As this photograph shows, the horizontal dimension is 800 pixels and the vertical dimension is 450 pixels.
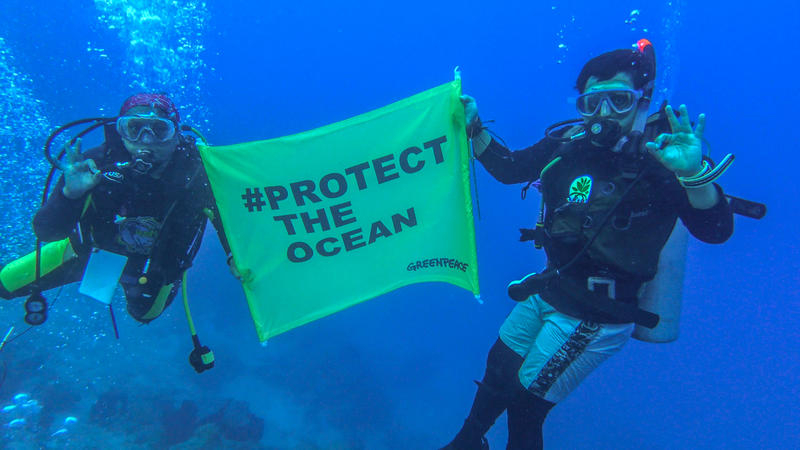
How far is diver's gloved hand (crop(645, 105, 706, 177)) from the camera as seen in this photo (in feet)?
7.94

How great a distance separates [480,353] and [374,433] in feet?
24.8

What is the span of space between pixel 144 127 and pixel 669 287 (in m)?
4.68

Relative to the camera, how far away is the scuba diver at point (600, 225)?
8.82 ft

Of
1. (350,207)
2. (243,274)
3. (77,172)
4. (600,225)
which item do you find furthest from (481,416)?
(77,172)

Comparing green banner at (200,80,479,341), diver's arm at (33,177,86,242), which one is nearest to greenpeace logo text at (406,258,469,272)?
green banner at (200,80,479,341)

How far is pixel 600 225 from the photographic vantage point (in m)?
2.76

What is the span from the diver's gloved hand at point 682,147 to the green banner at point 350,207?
154 cm

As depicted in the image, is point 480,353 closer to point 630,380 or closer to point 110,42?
point 630,380

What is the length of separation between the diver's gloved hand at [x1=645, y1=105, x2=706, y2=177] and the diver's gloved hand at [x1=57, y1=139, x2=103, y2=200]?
166 inches

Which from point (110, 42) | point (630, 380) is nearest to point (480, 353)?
point (630, 380)

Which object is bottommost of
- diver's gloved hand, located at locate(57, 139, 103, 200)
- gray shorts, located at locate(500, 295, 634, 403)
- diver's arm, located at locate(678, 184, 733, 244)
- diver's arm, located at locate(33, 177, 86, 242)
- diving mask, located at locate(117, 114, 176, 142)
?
gray shorts, located at locate(500, 295, 634, 403)

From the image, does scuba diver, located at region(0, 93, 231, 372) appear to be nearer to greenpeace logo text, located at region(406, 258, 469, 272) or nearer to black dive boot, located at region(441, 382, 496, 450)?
greenpeace logo text, located at region(406, 258, 469, 272)

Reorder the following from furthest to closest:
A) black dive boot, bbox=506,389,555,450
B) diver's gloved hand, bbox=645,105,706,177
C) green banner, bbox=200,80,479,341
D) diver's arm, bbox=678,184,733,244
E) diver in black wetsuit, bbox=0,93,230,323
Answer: diver in black wetsuit, bbox=0,93,230,323 < green banner, bbox=200,80,479,341 < black dive boot, bbox=506,389,555,450 < diver's arm, bbox=678,184,733,244 < diver's gloved hand, bbox=645,105,706,177

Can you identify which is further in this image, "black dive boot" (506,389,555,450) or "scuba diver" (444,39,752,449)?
"black dive boot" (506,389,555,450)
